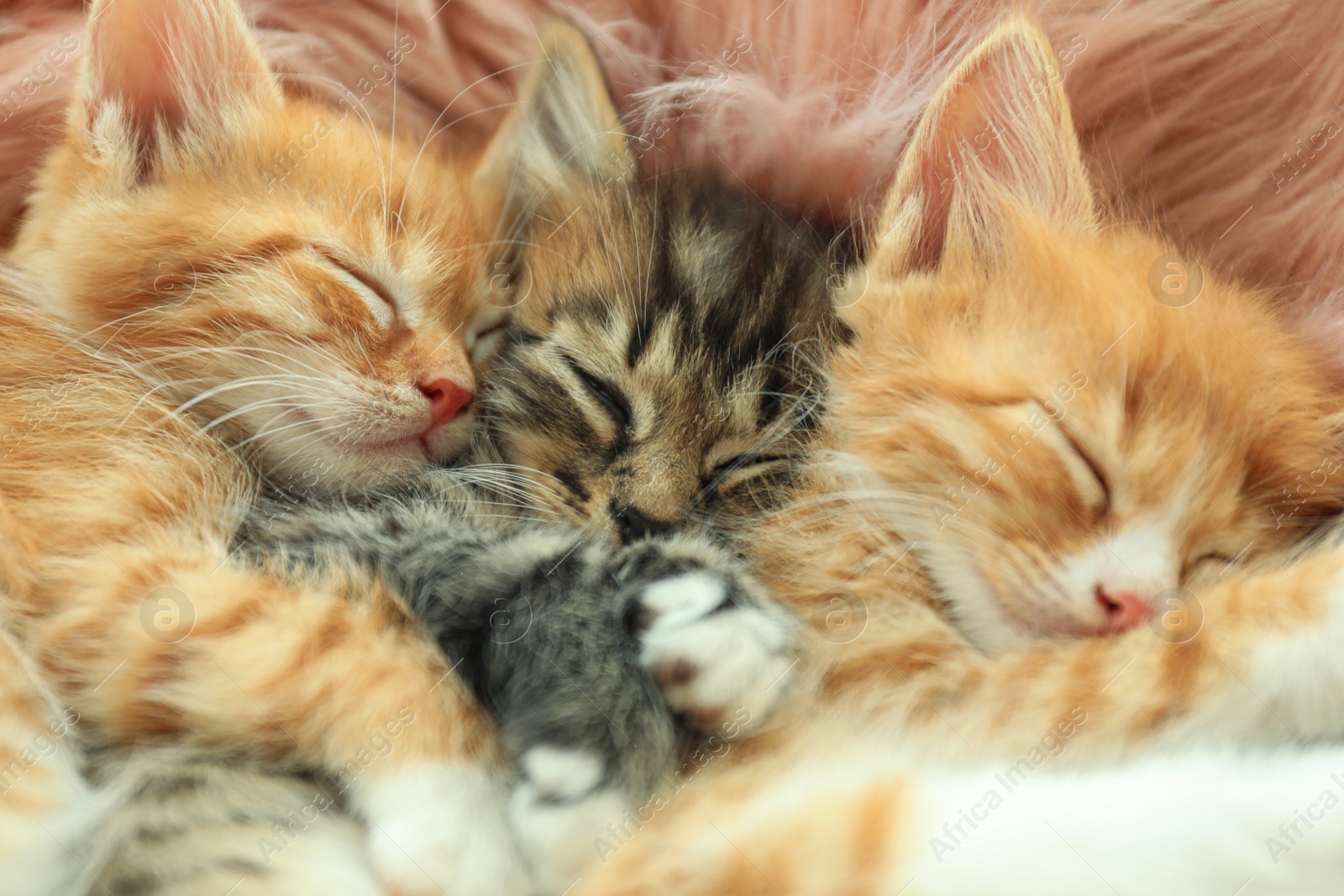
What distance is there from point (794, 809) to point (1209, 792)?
0.33 meters

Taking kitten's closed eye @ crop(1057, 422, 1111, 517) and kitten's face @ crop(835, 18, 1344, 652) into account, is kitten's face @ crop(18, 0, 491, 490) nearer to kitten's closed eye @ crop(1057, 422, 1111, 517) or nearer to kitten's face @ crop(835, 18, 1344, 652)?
kitten's face @ crop(835, 18, 1344, 652)

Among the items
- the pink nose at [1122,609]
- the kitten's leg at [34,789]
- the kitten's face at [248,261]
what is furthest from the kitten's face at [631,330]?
the kitten's leg at [34,789]

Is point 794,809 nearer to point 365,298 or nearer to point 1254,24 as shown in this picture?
point 365,298

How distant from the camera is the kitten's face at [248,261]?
3.68 ft

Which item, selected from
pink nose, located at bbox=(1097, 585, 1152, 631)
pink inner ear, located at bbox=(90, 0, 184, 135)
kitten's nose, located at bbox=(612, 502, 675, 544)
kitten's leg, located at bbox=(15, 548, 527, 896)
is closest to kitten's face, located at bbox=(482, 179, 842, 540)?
kitten's nose, located at bbox=(612, 502, 675, 544)

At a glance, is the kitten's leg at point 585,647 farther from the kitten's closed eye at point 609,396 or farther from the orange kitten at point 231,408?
the kitten's closed eye at point 609,396

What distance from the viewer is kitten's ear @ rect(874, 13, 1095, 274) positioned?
1.14 m

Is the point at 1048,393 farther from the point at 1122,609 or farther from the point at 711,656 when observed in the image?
the point at 711,656

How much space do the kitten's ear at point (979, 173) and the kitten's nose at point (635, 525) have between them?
0.43m

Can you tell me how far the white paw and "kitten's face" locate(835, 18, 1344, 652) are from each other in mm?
244

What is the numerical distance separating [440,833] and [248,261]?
0.68m

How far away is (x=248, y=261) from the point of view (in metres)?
1.13

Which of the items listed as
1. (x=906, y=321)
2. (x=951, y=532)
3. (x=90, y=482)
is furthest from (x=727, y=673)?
(x=90, y=482)

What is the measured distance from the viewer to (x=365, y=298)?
1168mm
